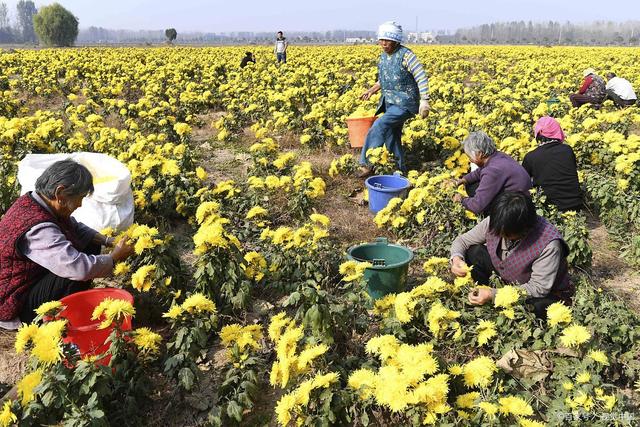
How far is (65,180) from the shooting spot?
286 centimetres

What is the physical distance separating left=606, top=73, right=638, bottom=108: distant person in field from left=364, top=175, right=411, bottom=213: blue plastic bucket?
7.18m

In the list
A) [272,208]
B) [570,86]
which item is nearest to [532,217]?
[272,208]

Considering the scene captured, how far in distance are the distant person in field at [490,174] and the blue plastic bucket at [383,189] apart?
0.93m

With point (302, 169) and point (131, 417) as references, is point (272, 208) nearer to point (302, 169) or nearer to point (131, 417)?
point (302, 169)

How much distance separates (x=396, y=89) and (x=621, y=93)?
6.70m

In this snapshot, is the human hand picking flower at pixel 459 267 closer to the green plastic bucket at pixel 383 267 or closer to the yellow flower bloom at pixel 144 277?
the green plastic bucket at pixel 383 267

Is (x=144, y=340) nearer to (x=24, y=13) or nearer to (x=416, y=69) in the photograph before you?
(x=416, y=69)

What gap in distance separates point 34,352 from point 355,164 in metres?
4.54

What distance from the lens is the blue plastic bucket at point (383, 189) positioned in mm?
4902

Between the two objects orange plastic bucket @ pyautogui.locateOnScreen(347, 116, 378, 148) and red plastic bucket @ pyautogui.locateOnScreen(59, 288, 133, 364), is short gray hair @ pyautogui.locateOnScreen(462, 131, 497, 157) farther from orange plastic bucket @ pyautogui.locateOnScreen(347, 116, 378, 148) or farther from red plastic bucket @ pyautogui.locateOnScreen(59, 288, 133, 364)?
red plastic bucket @ pyautogui.locateOnScreen(59, 288, 133, 364)

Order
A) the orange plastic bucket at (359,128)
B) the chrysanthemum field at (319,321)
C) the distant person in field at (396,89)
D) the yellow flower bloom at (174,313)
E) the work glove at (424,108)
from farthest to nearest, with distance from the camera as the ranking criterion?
the orange plastic bucket at (359,128) → the distant person in field at (396,89) → the work glove at (424,108) → the yellow flower bloom at (174,313) → the chrysanthemum field at (319,321)

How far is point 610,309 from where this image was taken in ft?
9.52

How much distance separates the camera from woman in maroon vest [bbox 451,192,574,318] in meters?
2.67

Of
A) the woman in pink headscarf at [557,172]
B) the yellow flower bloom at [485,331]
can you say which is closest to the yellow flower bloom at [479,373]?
the yellow flower bloom at [485,331]
